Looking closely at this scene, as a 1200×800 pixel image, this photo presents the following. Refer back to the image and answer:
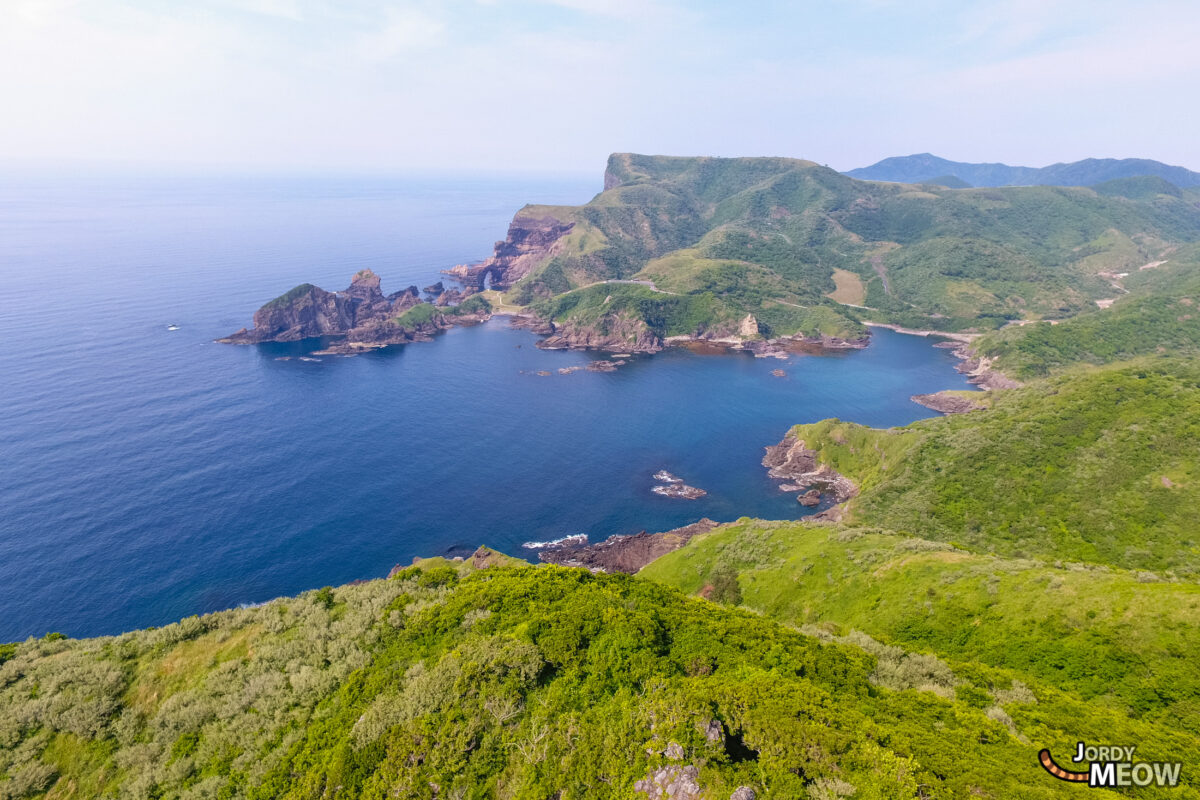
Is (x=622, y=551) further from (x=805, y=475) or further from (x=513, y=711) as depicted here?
(x=513, y=711)

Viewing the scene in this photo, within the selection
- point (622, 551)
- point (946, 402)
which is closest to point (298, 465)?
point (622, 551)

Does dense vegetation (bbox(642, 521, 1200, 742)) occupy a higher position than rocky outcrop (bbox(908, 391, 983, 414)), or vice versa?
dense vegetation (bbox(642, 521, 1200, 742))

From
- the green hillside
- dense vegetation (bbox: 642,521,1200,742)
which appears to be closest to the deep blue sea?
dense vegetation (bbox: 642,521,1200,742)

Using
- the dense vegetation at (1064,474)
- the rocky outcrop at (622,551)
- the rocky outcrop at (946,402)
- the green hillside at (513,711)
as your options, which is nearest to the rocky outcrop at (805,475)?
the dense vegetation at (1064,474)

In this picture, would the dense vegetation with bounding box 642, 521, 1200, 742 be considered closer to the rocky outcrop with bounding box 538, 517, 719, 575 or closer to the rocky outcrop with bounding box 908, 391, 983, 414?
the rocky outcrop with bounding box 538, 517, 719, 575

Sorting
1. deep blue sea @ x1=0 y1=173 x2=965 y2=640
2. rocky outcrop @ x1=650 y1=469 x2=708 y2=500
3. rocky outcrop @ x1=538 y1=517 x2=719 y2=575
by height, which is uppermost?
deep blue sea @ x1=0 y1=173 x2=965 y2=640

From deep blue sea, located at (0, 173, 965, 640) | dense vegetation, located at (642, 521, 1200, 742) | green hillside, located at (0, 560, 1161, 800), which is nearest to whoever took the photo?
green hillside, located at (0, 560, 1161, 800)
